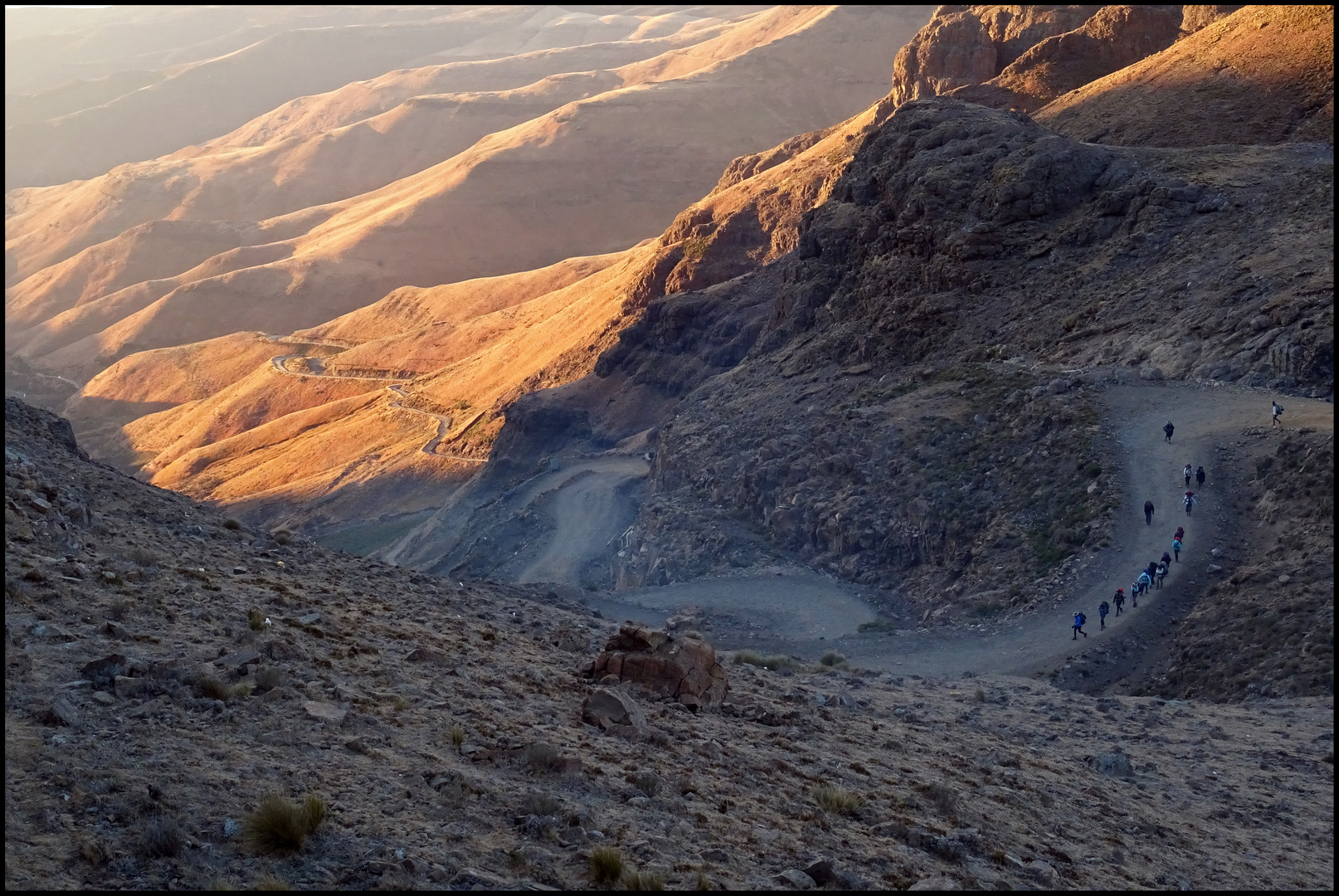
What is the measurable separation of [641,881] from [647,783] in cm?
194

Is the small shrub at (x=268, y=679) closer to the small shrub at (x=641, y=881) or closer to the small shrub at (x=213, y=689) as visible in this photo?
the small shrub at (x=213, y=689)

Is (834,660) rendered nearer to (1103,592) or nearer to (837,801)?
(1103,592)

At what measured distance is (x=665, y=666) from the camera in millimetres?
13375

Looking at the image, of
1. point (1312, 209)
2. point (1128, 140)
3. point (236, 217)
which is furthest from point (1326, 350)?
point (236, 217)

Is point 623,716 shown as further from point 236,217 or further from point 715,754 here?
point 236,217

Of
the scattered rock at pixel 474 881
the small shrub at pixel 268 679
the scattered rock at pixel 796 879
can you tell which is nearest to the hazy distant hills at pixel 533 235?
the scattered rock at pixel 796 879

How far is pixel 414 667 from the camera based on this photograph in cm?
1215

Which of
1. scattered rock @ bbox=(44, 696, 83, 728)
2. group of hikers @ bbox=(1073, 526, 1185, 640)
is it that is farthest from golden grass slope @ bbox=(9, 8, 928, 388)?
scattered rock @ bbox=(44, 696, 83, 728)

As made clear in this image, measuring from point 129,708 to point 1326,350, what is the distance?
A: 25.0 m

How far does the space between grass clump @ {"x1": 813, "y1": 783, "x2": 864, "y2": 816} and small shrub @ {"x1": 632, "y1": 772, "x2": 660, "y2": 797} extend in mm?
1492

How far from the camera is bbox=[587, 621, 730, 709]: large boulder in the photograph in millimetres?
13273

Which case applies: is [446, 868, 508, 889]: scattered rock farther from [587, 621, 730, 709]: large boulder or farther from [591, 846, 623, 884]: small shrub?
[587, 621, 730, 709]: large boulder

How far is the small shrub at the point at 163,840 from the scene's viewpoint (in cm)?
746

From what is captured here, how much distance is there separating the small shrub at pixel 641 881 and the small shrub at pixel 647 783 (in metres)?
1.76
